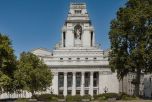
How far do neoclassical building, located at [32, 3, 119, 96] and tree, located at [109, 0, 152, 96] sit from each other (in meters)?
71.5

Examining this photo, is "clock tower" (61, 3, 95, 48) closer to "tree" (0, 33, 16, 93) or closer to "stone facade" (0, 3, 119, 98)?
"stone facade" (0, 3, 119, 98)

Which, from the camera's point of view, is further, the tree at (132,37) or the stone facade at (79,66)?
the stone facade at (79,66)

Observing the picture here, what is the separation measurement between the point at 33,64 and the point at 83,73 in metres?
52.8

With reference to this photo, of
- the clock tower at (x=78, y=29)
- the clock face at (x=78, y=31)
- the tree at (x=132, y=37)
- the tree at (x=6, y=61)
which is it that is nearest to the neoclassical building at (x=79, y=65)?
the clock tower at (x=78, y=29)

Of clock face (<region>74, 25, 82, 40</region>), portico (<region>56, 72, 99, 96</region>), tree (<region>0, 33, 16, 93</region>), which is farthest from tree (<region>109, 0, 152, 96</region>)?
clock face (<region>74, 25, 82, 40</region>)

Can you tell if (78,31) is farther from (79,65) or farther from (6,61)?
(6,61)

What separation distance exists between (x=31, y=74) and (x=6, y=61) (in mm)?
12224

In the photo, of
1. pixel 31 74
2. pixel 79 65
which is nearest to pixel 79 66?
pixel 79 65

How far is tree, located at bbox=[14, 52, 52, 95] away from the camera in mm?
93719

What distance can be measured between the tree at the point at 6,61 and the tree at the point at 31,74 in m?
2.33

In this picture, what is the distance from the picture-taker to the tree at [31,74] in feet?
307

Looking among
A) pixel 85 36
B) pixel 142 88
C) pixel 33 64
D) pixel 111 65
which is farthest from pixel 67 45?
pixel 111 65

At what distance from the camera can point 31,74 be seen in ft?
314

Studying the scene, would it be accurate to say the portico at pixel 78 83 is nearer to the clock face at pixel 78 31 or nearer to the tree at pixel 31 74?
the clock face at pixel 78 31
